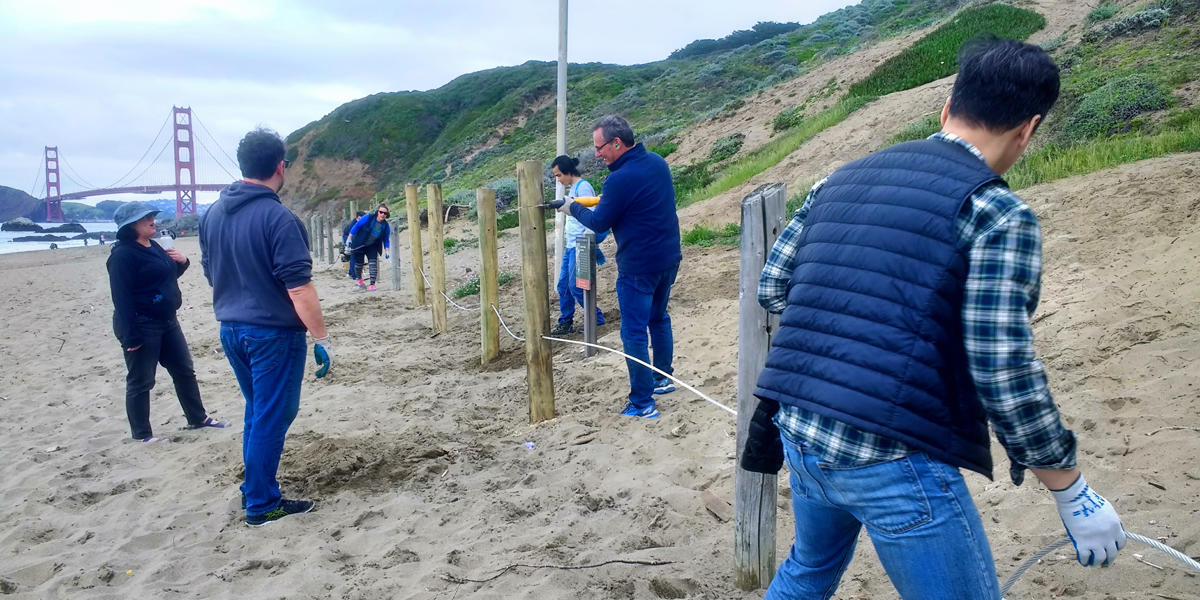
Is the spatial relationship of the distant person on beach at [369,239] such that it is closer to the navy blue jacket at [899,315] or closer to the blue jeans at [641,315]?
the blue jeans at [641,315]

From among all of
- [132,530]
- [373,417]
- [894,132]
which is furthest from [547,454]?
[894,132]

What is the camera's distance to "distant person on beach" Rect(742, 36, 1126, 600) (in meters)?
1.56

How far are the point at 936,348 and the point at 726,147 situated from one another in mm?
15896

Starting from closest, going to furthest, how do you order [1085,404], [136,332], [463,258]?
[1085,404] < [136,332] < [463,258]

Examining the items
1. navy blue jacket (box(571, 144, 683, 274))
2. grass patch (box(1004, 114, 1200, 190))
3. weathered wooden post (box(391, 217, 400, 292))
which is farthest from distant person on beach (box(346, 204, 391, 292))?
grass patch (box(1004, 114, 1200, 190))

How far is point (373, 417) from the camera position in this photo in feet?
19.8

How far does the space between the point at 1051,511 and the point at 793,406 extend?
2.11 m

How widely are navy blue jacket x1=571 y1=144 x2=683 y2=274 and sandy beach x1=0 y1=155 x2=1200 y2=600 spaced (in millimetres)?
1025

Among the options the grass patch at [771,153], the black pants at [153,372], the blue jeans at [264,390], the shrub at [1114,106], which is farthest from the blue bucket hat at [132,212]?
the grass patch at [771,153]

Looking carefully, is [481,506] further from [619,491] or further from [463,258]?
Result: [463,258]

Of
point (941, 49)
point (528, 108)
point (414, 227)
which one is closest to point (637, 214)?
point (414, 227)

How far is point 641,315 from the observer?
5125 mm

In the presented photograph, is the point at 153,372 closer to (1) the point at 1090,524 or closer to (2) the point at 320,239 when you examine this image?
(1) the point at 1090,524

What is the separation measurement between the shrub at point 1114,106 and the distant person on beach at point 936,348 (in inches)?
305
